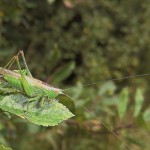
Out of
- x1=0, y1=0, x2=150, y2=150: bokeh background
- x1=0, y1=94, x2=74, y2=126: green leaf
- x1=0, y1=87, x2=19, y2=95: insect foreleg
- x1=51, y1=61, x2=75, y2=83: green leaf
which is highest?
x1=0, y1=0, x2=150, y2=150: bokeh background

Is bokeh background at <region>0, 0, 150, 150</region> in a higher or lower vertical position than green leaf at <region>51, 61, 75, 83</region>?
higher

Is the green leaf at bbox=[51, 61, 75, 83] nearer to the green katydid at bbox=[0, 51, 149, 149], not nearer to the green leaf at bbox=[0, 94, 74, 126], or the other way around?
the green katydid at bbox=[0, 51, 149, 149]

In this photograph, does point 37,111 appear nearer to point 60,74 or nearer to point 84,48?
point 60,74

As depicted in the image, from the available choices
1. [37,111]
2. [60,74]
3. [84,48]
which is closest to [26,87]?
[37,111]

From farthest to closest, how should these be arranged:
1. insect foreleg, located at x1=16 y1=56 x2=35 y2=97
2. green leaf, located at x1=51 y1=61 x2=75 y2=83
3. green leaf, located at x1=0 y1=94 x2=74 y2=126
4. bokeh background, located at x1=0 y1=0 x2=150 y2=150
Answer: bokeh background, located at x1=0 y1=0 x2=150 y2=150, green leaf, located at x1=51 y1=61 x2=75 y2=83, insect foreleg, located at x1=16 y1=56 x2=35 y2=97, green leaf, located at x1=0 y1=94 x2=74 y2=126

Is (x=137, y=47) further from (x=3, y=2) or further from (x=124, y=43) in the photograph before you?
(x=3, y=2)

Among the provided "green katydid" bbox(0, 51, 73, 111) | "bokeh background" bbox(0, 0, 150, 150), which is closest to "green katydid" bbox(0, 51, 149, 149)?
"green katydid" bbox(0, 51, 73, 111)
